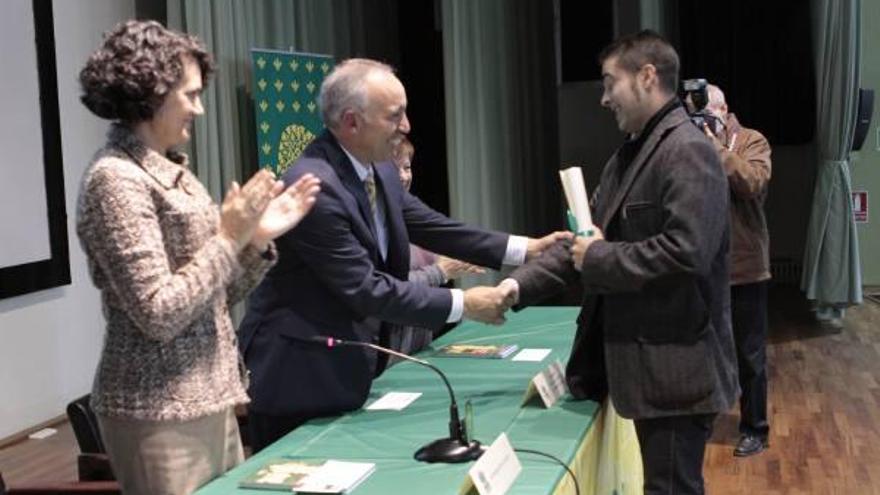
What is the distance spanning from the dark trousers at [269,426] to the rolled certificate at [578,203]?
2.35ft

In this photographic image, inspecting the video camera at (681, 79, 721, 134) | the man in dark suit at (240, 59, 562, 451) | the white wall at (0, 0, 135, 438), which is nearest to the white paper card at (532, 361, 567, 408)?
the man in dark suit at (240, 59, 562, 451)

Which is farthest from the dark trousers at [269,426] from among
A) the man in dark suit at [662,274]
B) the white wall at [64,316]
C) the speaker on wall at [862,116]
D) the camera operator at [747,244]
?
the speaker on wall at [862,116]

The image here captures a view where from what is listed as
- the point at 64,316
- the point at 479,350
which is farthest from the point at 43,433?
the point at 479,350

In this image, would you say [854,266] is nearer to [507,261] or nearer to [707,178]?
[507,261]

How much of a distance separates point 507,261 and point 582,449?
0.90 meters

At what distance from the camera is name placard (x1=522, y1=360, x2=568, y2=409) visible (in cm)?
214

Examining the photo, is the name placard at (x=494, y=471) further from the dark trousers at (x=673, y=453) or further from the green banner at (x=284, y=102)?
the green banner at (x=284, y=102)

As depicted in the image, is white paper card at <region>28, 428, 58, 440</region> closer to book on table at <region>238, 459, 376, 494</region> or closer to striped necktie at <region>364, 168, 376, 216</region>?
striped necktie at <region>364, 168, 376, 216</region>

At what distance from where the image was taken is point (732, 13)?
26.1 ft

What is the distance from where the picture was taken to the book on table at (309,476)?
1637 millimetres

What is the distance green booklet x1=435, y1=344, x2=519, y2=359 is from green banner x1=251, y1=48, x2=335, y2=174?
245 centimetres

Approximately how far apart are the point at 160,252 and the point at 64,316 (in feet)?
11.0

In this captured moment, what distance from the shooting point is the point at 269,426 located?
84.4 inches

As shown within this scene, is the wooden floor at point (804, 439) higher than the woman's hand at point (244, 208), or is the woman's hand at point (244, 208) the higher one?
the woman's hand at point (244, 208)
